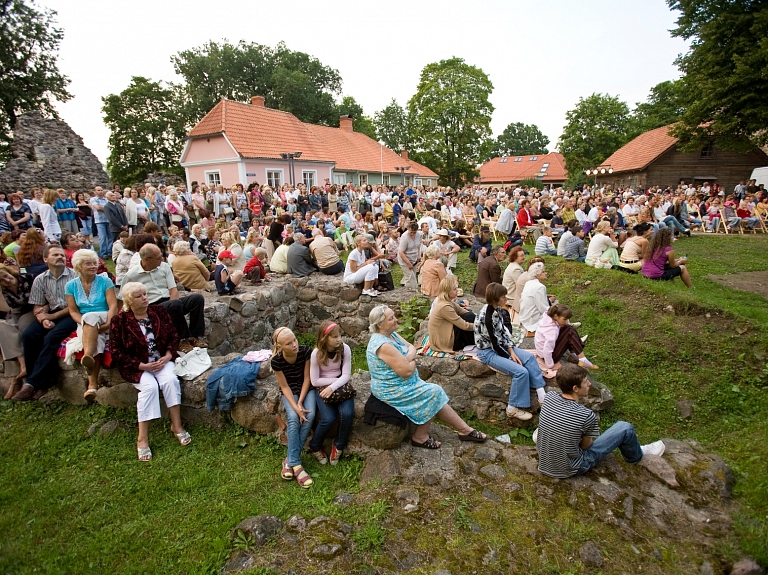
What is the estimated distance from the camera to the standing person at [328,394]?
4.02 m

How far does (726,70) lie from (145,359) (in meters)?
21.1

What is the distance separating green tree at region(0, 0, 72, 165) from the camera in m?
23.7

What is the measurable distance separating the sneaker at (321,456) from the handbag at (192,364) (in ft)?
5.24

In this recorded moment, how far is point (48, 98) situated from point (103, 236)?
23.2m

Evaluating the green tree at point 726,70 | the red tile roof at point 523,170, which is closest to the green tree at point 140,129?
the green tree at point 726,70

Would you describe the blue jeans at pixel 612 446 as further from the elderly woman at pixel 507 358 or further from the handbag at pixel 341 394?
the handbag at pixel 341 394

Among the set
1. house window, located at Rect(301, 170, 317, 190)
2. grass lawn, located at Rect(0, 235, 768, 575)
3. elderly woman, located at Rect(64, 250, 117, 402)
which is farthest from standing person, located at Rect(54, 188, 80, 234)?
house window, located at Rect(301, 170, 317, 190)

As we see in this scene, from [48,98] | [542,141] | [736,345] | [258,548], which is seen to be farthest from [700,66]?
[542,141]

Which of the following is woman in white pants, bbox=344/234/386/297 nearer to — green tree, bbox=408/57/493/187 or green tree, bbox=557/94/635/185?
green tree, bbox=408/57/493/187

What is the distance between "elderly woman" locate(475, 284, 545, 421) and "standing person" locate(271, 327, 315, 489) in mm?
2154

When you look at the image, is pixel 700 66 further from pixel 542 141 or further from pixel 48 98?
pixel 542 141

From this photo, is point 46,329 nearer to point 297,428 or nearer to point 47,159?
point 297,428

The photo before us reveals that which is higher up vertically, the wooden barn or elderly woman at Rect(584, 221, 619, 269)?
the wooden barn

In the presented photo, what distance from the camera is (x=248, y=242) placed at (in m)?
9.19
